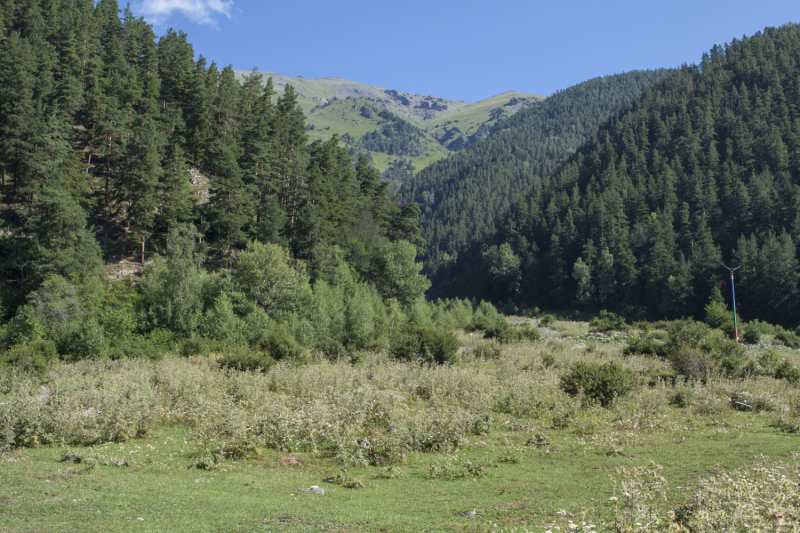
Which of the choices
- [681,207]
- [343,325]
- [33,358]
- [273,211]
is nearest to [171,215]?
[273,211]

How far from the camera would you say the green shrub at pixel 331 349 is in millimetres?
26375

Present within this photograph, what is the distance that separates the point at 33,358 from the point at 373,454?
2001 centimetres

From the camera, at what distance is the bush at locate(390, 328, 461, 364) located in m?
24.1

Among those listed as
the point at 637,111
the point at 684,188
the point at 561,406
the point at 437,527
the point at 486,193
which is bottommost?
the point at 561,406

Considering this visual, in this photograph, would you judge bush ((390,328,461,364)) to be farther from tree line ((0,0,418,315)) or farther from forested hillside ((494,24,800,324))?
forested hillside ((494,24,800,324))

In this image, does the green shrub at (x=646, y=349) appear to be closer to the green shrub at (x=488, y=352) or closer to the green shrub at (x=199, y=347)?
the green shrub at (x=488, y=352)

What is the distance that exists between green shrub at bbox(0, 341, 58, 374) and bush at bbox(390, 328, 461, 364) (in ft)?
54.2

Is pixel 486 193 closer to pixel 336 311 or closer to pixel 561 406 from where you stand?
pixel 336 311

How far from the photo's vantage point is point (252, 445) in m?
10.0

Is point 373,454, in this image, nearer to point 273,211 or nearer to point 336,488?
point 336,488

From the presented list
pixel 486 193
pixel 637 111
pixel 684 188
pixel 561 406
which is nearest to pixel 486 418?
pixel 561 406

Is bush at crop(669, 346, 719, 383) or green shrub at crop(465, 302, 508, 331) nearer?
bush at crop(669, 346, 719, 383)

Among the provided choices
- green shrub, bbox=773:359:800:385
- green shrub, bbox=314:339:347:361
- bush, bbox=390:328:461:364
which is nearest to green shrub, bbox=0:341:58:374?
green shrub, bbox=314:339:347:361

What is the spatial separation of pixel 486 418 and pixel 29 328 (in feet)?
120
